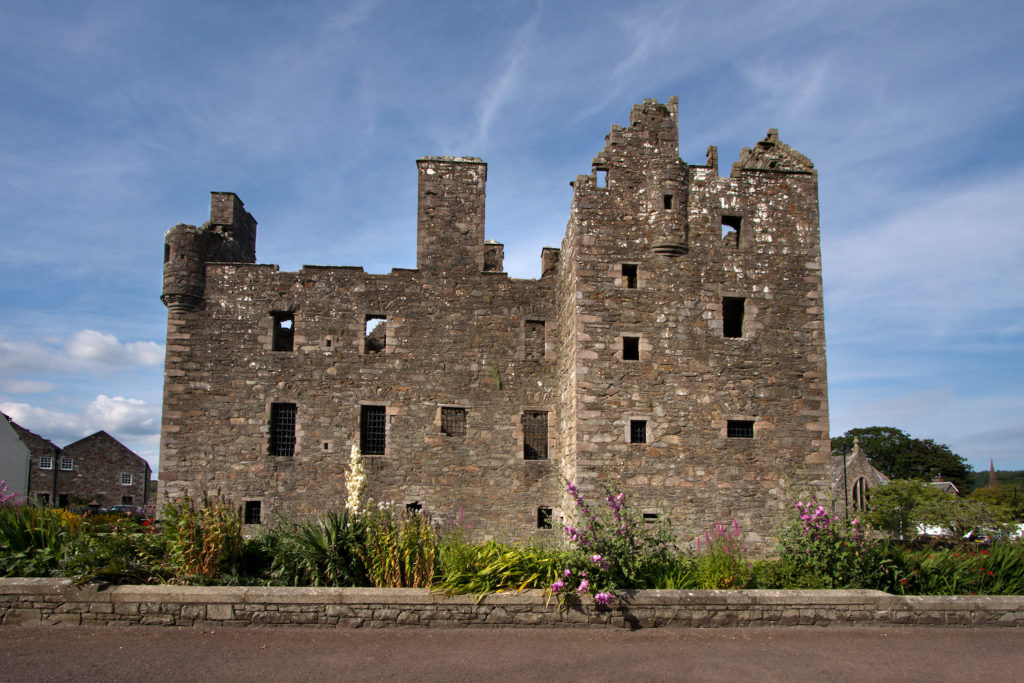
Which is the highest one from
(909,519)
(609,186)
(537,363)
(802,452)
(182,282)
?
(609,186)

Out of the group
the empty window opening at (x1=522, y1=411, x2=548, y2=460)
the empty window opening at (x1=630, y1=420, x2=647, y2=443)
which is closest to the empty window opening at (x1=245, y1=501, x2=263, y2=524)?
the empty window opening at (x1=522, y1=411, x2=548, y2=460)

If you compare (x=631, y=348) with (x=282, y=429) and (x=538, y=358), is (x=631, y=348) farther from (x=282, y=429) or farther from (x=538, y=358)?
(x=282, y=429)

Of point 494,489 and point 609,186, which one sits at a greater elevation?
point 609,186

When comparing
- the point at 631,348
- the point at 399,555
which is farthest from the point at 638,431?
the point at 399,555

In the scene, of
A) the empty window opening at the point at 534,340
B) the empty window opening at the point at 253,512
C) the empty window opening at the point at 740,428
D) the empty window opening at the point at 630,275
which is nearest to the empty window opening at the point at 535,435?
the empty window opening at the point at 534,340

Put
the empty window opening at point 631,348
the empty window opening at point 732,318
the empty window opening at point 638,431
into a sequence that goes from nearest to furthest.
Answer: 1. the empty window opening at point 638,431
2. the empty window opening at point 631,348
3. the empty window opening at point 732,318

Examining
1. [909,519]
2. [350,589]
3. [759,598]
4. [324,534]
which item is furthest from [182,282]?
[909,519]

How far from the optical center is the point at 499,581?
26.5 feet

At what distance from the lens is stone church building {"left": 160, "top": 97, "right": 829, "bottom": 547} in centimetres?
1424

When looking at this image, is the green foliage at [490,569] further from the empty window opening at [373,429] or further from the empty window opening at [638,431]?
the empty window opening at [373,429]

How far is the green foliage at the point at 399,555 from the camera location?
8156 millimetres

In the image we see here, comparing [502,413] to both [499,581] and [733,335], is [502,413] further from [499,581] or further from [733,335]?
[499,581]

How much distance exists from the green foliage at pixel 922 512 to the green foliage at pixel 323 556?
1147cm

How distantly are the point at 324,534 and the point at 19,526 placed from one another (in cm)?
417
